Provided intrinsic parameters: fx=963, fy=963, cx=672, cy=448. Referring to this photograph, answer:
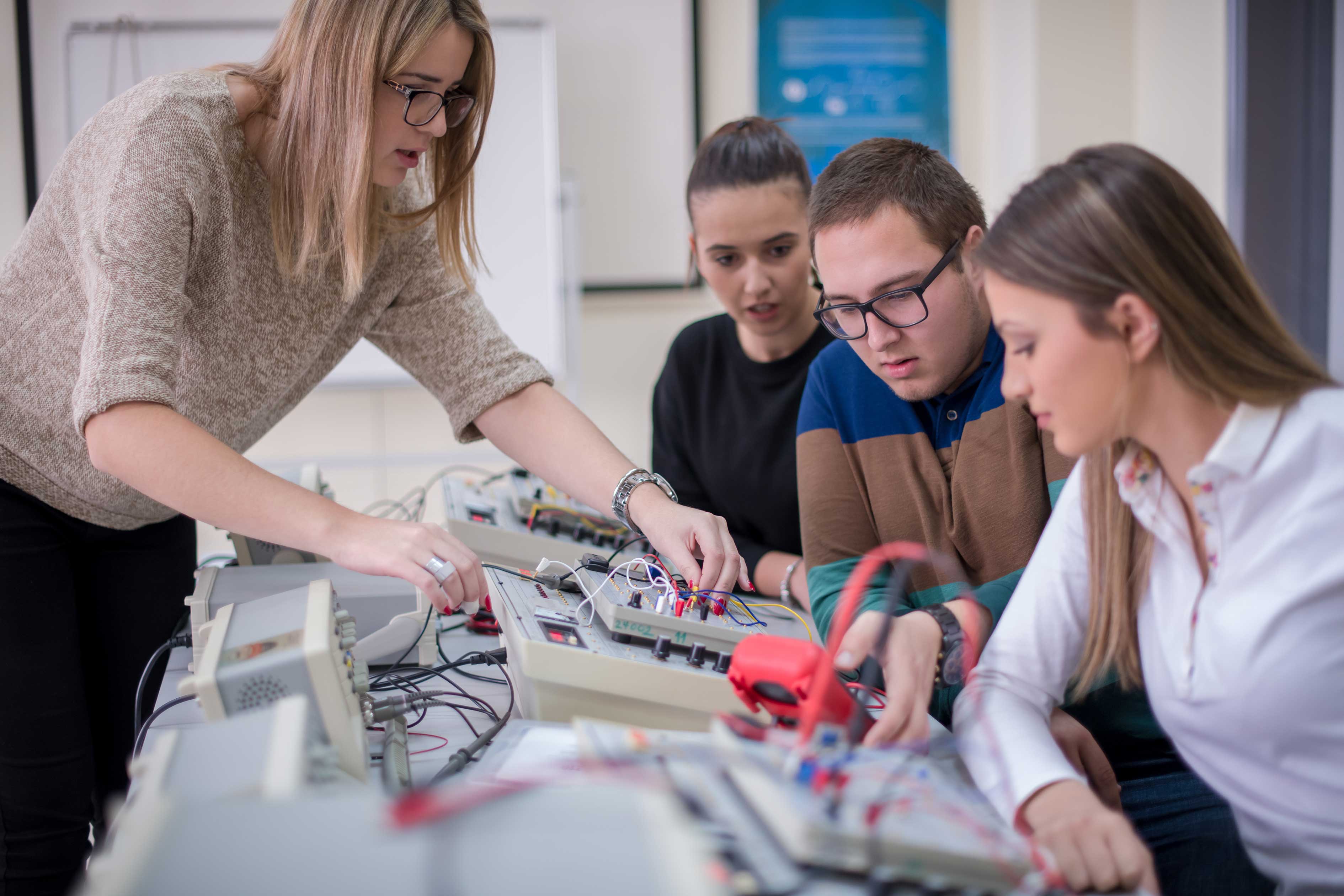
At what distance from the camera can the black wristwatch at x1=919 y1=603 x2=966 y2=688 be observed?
0.95m

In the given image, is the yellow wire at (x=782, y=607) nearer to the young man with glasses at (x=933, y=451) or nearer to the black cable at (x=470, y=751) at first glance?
the young man with glasses at (x=933, y=451)

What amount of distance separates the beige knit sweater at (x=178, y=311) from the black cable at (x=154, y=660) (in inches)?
6.7

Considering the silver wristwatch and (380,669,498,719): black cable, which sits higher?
the silver wristwatch

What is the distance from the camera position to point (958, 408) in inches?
48.8

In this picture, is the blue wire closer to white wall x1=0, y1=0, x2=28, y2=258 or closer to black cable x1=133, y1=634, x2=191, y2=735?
black cable x1=133, y1=634, x2=191, y2=735

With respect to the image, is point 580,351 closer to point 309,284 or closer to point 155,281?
point 309,284

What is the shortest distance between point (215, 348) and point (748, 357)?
102 centimetres

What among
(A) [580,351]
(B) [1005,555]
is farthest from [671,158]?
(B) [1005,555]

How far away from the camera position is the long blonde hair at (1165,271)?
802 millimetres

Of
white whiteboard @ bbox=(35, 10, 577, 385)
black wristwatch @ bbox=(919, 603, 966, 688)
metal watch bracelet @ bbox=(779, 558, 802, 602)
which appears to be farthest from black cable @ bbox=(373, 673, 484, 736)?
white whiteboard @ bbox=(35, 10, 577, 385)

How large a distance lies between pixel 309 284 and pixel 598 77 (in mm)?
2003

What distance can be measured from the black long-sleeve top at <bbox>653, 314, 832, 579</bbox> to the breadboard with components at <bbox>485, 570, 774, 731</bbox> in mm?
731

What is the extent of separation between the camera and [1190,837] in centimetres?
96

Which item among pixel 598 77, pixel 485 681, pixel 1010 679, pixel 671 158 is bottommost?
pixel 485 681
